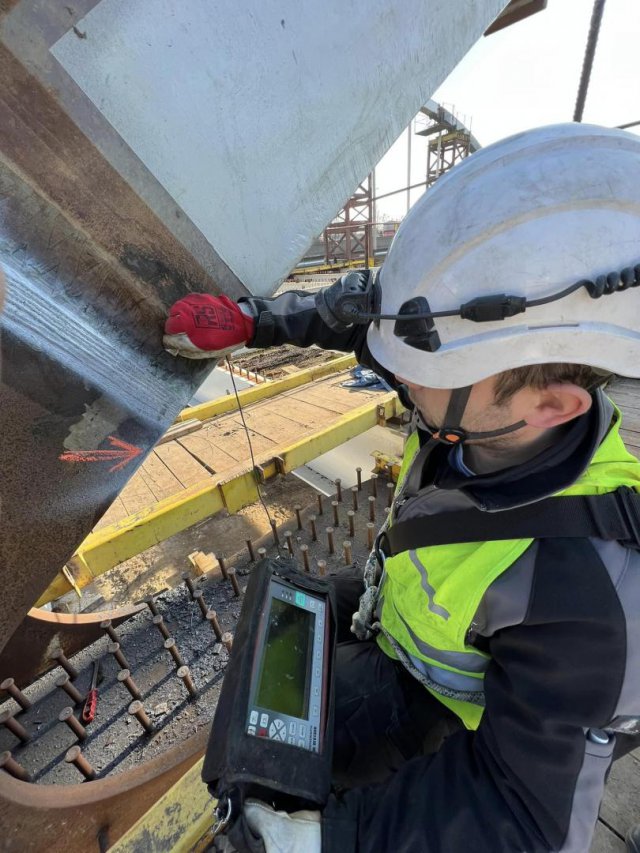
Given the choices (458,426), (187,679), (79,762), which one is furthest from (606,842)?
(79,762)

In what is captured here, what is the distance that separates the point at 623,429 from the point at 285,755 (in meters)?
3.79

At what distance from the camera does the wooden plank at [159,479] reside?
2.65m

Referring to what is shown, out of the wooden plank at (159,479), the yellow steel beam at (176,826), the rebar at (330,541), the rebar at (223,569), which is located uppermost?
the wooden plank at (159,479)

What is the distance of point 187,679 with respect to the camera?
82.4 inches

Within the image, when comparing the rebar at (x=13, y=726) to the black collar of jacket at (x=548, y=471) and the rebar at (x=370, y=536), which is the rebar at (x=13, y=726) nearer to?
the rebar at (x=370, y=536)

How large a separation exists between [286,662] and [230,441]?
88.3 inches

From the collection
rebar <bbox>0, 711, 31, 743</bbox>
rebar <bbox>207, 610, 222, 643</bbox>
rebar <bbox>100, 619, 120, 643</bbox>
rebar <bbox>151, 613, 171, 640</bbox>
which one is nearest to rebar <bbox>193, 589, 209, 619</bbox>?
rebar <bbox>207, 610, 222, 643</bbox>

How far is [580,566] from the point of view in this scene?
85 centimetres

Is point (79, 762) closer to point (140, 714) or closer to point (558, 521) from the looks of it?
point (140, 714)

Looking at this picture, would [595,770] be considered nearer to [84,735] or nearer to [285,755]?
[285,755]

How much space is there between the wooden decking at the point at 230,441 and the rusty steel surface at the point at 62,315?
133 cm

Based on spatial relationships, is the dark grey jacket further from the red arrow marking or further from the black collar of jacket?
the red arrow marking

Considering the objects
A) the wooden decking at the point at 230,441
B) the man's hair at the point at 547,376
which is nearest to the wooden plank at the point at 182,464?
the wooden decking at the point at 230,441

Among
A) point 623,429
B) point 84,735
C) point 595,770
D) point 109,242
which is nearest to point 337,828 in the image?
point 595,770
